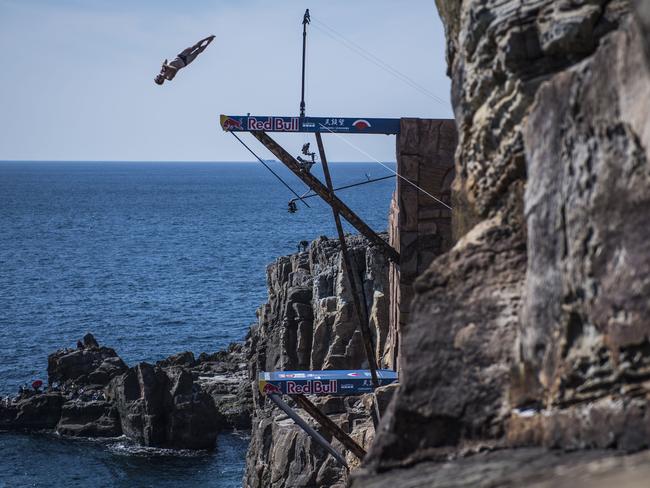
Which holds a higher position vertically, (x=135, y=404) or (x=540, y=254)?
(x=540, y=254)

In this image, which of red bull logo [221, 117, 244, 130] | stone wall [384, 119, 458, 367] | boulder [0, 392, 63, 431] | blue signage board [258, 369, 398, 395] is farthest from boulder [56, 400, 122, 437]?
red bull logo [221, 117, 244, 130]

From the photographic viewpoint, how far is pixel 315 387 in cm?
2253

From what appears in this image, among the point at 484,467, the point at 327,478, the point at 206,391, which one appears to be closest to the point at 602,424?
the point at 484,467

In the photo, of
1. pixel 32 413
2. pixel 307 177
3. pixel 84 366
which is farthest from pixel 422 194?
pixel 84 366

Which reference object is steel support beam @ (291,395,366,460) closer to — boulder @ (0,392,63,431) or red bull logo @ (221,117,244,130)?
red bull logo @ (221,117,244,130)

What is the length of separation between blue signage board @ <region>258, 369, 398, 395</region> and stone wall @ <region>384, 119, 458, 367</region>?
1477 mm

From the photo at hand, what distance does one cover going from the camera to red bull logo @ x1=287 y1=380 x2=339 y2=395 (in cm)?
2247

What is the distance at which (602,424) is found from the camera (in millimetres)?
7594

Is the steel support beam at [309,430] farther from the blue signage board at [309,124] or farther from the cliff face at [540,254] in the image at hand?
the cliff face at [540,254]

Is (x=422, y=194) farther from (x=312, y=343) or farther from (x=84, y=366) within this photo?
(x=84, y=366)

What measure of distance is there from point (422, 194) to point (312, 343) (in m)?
19.4

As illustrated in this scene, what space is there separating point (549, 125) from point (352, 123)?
1501cm

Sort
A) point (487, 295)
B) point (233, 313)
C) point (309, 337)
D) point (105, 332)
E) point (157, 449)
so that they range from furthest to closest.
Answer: point (233, 313), point (105, 332), point (157, 449), point (309, 337), point (487, 295)

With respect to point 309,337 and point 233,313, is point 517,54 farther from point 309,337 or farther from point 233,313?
point 233,313
